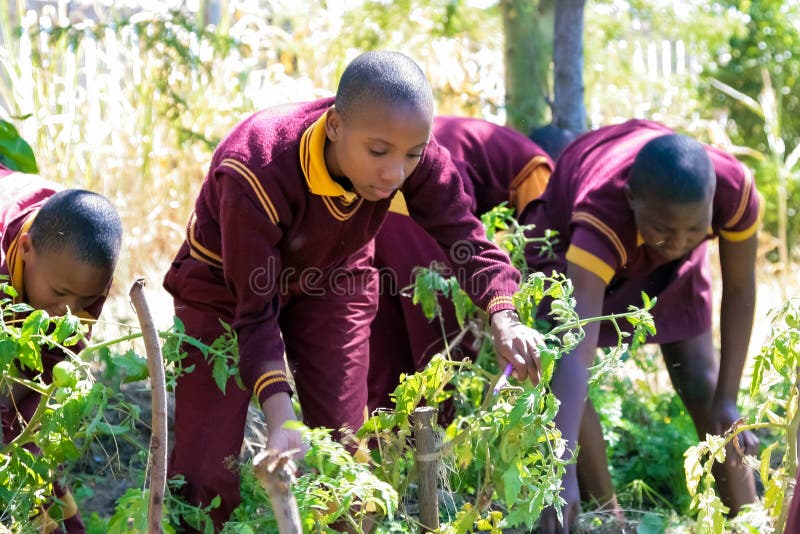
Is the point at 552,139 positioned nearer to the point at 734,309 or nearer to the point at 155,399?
the point at 734,309

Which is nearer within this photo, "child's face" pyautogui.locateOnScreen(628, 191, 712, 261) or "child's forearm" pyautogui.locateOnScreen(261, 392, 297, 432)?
"child's forearm" pyautogui.locateOnScreen(261, 392, 297, 432)

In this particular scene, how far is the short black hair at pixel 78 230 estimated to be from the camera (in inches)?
104

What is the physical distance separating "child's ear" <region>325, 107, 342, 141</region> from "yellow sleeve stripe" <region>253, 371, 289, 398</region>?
58 centimetres

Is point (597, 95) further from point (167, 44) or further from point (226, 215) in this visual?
point (226, 215)

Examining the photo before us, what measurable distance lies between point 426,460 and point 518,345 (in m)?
0.34

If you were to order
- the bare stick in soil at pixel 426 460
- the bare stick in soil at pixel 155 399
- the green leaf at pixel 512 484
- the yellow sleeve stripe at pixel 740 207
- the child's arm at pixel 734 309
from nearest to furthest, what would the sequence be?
the bare stick in soil at pixel 155 399 < the green leaf at pixel 512 484 < the bare stick in soil at pixel 426 460 < the yellow sleeve stripe at pixel 740 207 < the child's arm at pixel 734 309

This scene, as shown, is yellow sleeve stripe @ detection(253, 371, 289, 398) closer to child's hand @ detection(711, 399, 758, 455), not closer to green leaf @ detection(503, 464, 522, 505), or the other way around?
green leaf @ detection(503, 464, 522, 505)

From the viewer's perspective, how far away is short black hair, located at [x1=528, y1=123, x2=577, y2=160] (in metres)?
4.43

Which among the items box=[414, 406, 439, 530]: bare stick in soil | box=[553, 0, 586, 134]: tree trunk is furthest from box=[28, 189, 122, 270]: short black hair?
box=[553, 0, 586, 134]: tree trunk

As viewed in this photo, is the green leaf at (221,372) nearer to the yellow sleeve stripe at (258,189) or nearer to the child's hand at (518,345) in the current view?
the yellow sleeve stripe at (258,189)

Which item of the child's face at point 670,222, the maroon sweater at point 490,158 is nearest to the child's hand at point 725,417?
the child's face at point 670,222

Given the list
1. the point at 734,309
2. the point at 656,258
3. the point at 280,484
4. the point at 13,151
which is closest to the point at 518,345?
the point at 280,484

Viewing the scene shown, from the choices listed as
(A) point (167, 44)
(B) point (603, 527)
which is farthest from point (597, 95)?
(B) point (603, 527)

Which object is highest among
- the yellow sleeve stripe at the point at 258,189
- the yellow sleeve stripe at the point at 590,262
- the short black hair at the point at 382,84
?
the short black hair at the point at 382,84
